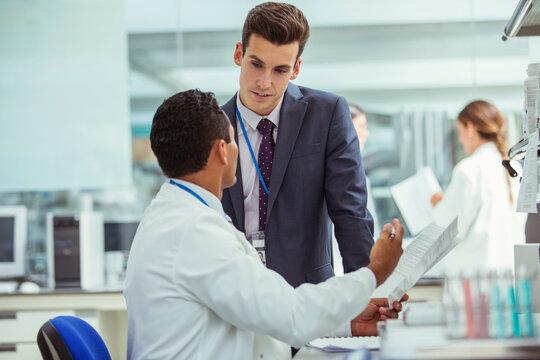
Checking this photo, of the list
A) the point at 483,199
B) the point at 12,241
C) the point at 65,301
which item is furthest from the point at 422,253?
the point at 12,241

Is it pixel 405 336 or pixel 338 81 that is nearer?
pixel 405 336

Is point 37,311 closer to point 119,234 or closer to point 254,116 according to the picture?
point 119,234

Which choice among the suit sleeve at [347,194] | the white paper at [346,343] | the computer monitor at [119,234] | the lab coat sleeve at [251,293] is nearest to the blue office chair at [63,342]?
the lab coat sleeve at [251,293]

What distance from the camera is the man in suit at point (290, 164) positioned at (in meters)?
1.74

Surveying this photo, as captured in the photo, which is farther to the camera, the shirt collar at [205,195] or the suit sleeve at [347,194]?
the suit sleeve at [347,194]

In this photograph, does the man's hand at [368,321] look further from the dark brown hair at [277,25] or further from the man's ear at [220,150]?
the dark brown hair at [277,25]

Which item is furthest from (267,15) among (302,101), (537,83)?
(537,83)

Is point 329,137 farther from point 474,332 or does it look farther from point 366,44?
point 366,44

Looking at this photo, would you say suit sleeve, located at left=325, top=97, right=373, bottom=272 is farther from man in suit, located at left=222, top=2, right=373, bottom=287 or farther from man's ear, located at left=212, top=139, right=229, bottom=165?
man's ear, located at left=212, top=139, right=229, bottom=165

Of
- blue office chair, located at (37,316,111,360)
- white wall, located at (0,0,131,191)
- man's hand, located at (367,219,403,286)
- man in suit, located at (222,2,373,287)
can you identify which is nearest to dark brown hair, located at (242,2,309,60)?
man in suit, located at (222,2,373,287)

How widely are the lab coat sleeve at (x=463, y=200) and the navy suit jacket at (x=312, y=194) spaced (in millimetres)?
1885

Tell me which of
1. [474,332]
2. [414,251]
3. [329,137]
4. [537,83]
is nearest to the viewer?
[474,332]

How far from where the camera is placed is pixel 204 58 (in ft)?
14.9

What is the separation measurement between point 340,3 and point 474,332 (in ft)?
12.3
